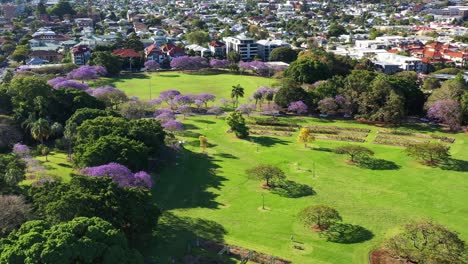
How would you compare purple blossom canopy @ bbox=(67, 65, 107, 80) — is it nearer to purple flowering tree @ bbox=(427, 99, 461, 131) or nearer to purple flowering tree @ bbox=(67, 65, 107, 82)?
purple flowering tree @ bbox=(67, 65, 107, 82)

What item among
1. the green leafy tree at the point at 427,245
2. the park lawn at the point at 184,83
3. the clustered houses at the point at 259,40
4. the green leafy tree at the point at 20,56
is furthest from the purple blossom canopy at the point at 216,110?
the green leafy tree at the point at 20,56

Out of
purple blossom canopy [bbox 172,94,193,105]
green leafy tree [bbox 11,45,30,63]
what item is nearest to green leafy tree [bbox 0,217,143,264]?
purple blossom canopy [bbox 172,94,193,105]

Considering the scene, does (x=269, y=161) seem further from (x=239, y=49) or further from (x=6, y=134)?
(x=239, y=49)

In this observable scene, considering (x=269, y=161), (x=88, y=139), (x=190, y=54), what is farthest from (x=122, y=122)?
(x=190, y=54)

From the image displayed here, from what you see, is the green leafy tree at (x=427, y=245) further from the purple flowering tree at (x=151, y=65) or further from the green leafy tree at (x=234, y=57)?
the green leafy tree at (x=234, y=57)

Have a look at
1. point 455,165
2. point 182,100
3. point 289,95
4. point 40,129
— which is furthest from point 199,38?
point 455,165
